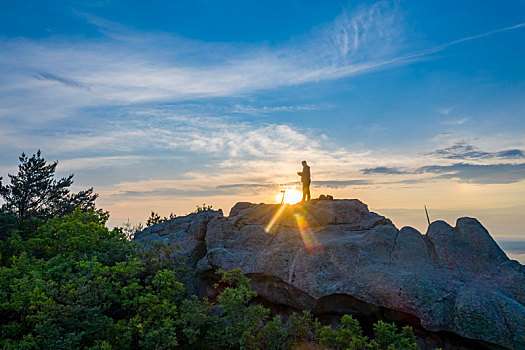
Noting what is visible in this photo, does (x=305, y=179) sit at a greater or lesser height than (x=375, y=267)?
greater

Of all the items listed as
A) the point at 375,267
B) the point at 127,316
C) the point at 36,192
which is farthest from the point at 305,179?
the point at 36,192

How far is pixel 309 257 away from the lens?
18750mm

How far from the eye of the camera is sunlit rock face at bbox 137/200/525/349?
49.4ft

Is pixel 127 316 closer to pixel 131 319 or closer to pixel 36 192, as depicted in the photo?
pixel 131 319

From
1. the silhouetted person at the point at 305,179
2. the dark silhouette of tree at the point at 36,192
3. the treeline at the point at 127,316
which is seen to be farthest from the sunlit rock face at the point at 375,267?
the dark silhouette of tree at the point at 36,192

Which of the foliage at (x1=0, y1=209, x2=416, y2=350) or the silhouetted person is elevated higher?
the silhouetted person

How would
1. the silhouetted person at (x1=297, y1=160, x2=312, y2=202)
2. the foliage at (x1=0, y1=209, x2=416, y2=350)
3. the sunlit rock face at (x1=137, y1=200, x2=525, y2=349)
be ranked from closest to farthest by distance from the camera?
1. the foliage at (x1=0, y1=209, x2=416, y2=350)
2. the sunlit rock face at (x1=137, y1=200, x2=525, y2=349)
3. the silhouetted person at (x1=297, y1=160, x2=312, y2=202)

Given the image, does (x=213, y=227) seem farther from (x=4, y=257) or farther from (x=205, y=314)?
(x=4, y=257)

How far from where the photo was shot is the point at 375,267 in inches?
677

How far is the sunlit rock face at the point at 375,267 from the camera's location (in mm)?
15055

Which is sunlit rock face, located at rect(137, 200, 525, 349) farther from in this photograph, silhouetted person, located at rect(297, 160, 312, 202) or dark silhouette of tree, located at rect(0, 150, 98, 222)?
dark silhouette of tree, located at rect(0, 150, 98, 222)

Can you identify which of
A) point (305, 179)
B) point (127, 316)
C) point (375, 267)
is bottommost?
point (127, 316)

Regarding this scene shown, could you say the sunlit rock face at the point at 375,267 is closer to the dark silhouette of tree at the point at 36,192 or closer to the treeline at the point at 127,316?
the treeline at the point at 127,316

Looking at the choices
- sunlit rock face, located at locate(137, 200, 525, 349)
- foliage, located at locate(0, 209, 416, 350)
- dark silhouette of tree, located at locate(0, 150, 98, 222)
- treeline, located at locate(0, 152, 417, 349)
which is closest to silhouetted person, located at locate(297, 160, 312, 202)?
sunlit rock face, located at locate(137, 200, 525, 349)
